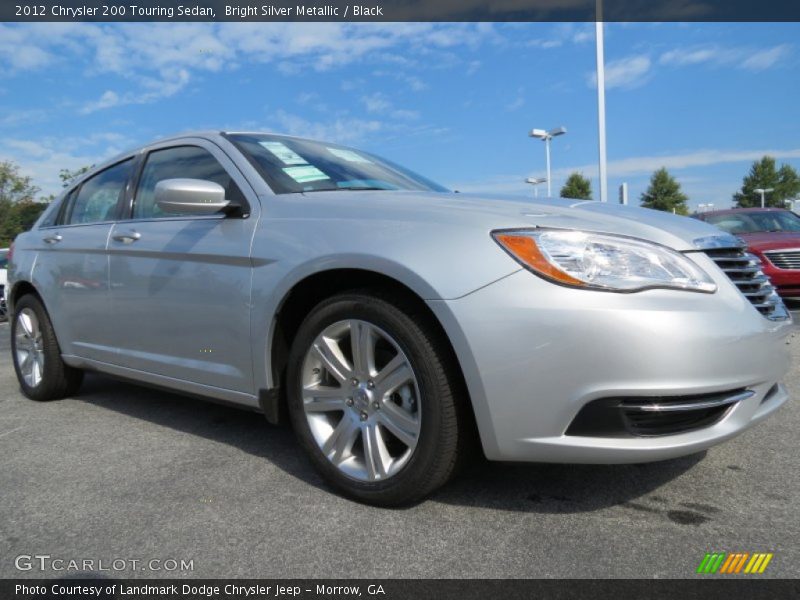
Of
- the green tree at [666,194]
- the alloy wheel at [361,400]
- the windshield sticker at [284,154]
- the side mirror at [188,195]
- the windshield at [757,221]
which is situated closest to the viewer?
the alloy wheel at [361,400]

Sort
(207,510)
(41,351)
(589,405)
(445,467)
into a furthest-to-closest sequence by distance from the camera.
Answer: (41,351), (207,510), (445,467), (589,405)

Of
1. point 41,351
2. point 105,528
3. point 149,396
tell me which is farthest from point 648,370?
point 41,351

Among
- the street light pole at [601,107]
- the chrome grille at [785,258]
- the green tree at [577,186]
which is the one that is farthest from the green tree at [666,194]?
the chrome grille at [785,258]

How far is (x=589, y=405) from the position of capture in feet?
6.36

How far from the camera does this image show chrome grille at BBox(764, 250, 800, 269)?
7.88m

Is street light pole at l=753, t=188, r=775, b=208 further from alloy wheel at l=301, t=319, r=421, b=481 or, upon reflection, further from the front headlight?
alloy wheel at l=301, t=319, r=421, b=481

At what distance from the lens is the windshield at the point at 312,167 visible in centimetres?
287

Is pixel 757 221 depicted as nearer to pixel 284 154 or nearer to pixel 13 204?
pixel 284 154

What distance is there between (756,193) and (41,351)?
6994cm

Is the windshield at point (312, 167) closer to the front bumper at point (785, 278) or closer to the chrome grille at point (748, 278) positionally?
the chrome grille at point (748, 278)

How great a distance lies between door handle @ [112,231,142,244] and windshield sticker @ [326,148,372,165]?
1.11 meters

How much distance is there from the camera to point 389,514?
2256 millimetres

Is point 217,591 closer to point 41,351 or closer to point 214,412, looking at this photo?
point 214,412

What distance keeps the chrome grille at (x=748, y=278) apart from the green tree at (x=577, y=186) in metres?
54.2
